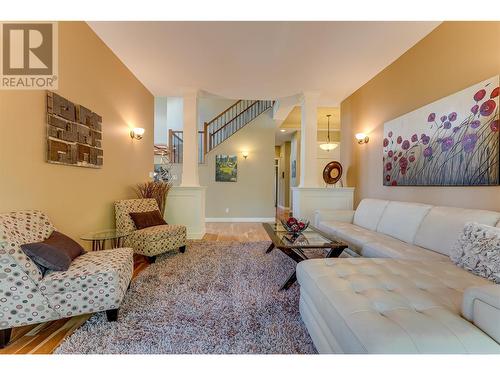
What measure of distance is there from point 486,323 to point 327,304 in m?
0.66

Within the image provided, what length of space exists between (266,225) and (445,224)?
2024 mm

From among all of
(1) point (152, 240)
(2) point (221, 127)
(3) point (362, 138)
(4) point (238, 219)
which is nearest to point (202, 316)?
(1) point (152, 240)

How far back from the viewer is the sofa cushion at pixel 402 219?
2.59m

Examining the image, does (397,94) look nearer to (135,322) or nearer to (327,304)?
(327,304)

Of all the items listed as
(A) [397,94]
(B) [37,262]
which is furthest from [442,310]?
(A) [397,94]

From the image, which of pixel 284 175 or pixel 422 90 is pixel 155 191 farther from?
pixel 284 175

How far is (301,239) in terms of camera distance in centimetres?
264

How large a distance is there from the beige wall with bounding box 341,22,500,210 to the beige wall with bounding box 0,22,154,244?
4156mm

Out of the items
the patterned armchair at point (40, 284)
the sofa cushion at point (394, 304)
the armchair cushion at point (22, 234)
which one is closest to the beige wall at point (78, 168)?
the armchair cushion at point (22, 234)

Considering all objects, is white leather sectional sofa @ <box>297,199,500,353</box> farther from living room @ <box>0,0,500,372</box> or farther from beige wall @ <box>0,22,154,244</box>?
beige wall @ <box>0,22,154,244</box>

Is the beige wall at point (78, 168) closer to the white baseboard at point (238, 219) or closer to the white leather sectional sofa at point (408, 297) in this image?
the white leather sectional sofa at point (408, 297)

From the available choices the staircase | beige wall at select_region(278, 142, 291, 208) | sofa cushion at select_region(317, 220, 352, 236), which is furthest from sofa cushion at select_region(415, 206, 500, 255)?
beige wall at select_region(278, 142, 291, 208)
